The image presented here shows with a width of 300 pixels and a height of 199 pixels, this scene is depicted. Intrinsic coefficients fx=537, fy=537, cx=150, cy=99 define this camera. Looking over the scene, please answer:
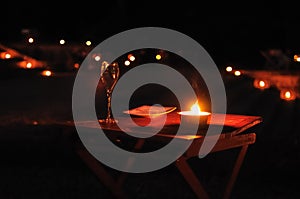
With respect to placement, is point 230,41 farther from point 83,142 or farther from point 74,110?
point 83,142

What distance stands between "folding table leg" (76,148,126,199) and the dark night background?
47 cm

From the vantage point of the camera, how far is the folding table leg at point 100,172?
2.54 metres

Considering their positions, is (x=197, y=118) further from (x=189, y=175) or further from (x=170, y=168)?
(x=170, y=168)

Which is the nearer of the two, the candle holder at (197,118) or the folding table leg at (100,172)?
the candle holder at (197,118)

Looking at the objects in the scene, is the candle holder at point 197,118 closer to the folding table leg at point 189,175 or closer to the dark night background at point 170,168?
the folding table leg at point 189,175

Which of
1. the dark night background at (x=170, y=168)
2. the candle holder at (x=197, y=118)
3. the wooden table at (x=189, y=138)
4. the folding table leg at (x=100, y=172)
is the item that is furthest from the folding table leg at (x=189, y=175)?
the dark night background at (x=170, y=168)

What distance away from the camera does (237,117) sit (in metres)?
2.60

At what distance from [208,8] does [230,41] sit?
1114 mm

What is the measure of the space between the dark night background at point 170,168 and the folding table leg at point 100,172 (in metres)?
0.47

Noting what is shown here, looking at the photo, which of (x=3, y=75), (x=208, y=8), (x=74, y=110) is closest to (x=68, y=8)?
(x=3, y=75)

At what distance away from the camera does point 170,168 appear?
12.1 feet

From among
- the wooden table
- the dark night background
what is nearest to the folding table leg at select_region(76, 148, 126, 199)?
the wooden table

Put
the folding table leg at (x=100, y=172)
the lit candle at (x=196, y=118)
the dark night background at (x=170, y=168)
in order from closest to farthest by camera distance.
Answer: the lit candle at (x=196, y=118) < the folding table leg at (x=100, y=172) < the dark night background at (x=170, y=168)

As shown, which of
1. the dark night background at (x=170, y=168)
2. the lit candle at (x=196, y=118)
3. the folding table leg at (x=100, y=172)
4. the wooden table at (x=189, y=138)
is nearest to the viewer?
the wooden table at (x=189, y=138)
